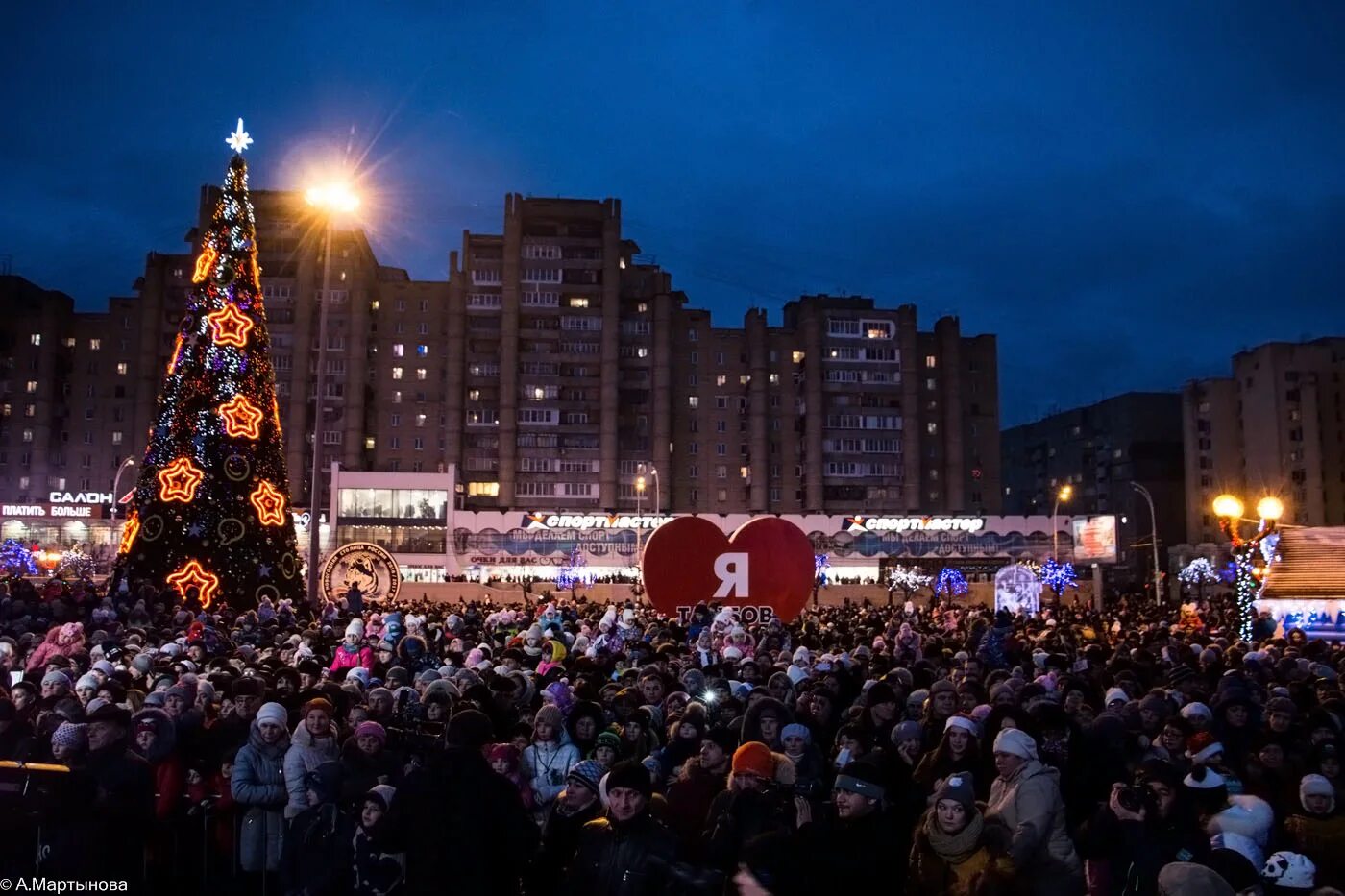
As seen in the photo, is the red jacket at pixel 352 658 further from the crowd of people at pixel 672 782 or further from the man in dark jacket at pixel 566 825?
the man in dark jacket at pixel 566 825

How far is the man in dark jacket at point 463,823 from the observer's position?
4855 mm

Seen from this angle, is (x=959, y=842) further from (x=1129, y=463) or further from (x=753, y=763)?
(x=1129, y=463)

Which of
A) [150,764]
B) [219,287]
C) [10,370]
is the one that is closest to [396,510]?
[10,370]

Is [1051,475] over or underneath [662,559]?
over

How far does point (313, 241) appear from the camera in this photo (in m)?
78.8

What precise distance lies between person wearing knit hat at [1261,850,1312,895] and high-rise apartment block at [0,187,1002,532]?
71518mm

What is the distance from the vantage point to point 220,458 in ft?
76.9

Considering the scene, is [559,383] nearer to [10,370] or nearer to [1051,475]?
[10,370]

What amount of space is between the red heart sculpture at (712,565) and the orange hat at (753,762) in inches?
513

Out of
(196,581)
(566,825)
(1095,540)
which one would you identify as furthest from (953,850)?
(1095,540)

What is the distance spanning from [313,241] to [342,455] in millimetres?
15950

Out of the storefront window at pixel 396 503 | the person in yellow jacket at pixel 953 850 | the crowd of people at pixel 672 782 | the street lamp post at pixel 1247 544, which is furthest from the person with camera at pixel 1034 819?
the storefront window at pixel 396 503

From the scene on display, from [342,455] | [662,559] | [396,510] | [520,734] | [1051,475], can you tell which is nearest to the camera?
[520,734]

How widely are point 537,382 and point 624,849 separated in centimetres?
7482
